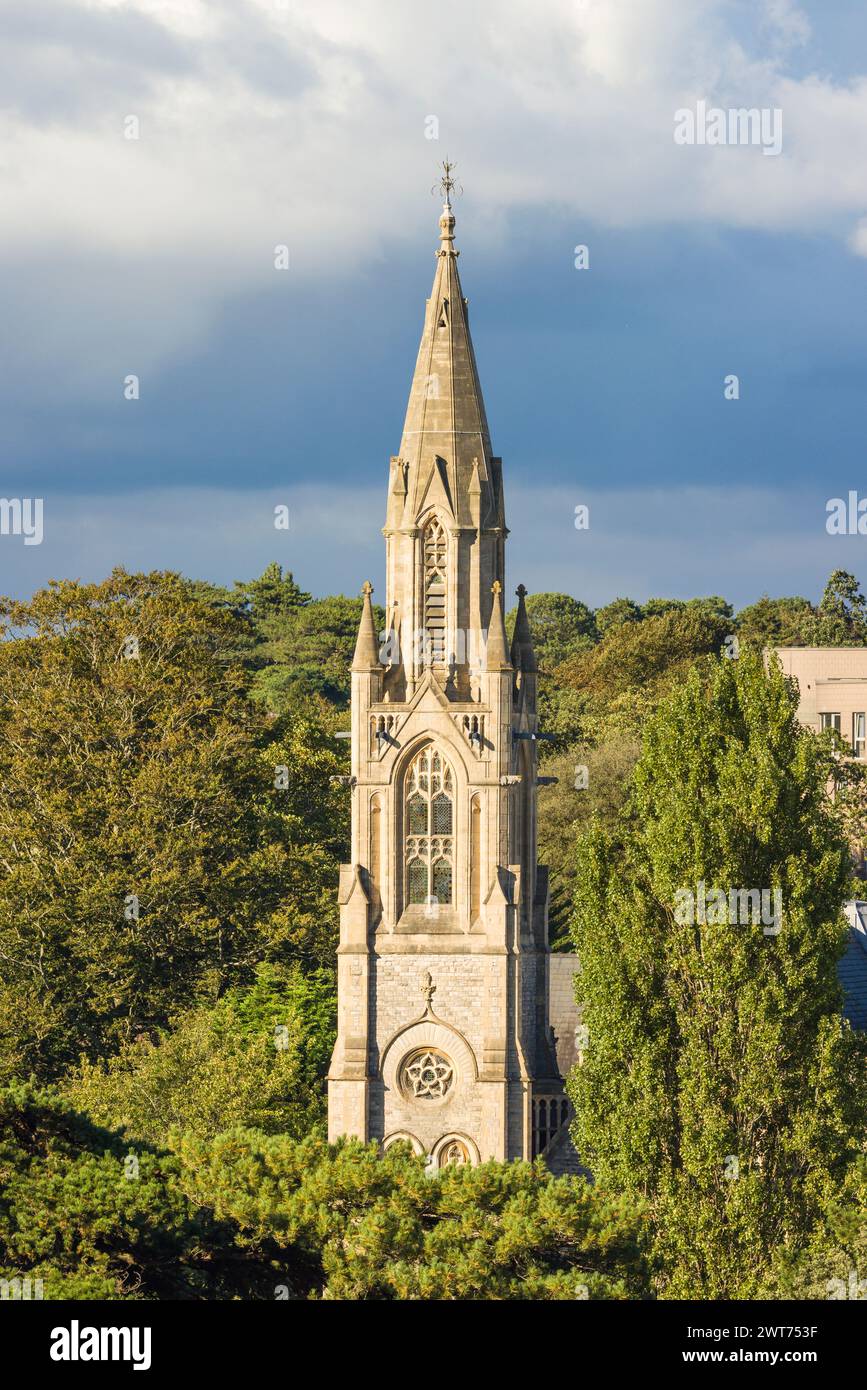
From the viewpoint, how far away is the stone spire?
5003cm

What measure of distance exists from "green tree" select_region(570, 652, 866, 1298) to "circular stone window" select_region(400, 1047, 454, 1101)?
183 inches

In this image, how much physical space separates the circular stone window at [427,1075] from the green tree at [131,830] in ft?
40.5

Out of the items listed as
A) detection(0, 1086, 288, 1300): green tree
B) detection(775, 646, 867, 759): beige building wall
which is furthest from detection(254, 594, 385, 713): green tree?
detection(0, 1086, 288, 1300): green tree

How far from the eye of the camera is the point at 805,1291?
3856cm

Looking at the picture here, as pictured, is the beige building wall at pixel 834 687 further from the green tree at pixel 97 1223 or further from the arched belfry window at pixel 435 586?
the green tree at pixel 97 1223

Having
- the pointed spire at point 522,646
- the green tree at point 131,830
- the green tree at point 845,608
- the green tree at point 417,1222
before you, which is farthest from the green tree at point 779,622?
the green tree at point 417,1222

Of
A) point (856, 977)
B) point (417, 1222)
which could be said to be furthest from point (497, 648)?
point (417, 1222)

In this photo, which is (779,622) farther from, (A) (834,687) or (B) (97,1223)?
(B) (97,1223)

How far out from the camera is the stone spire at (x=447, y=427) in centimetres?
5003

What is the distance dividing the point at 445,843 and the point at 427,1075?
4.70 meters

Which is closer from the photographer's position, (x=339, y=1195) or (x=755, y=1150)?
(x=339, y=1195)

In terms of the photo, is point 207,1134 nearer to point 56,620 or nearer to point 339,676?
point 56,620
